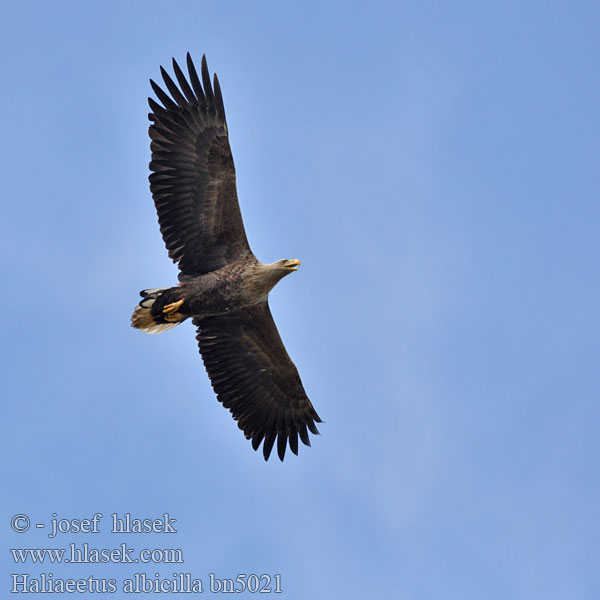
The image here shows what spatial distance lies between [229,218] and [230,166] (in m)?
0.82

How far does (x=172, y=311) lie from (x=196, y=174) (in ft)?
7.22

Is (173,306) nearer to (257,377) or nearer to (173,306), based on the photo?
(173,306)

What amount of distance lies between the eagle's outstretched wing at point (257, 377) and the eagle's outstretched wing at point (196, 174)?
1.29 metres

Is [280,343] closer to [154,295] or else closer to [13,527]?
[154,295]

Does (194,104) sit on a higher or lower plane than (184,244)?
higher

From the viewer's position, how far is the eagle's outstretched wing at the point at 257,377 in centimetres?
2002

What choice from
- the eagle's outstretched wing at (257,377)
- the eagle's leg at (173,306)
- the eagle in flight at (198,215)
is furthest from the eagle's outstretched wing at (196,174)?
the eagle's outstretched wing at (257,377)

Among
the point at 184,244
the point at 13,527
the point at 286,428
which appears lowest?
the point at 13,527

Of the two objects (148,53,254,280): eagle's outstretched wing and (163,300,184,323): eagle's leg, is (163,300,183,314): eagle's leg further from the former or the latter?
(148,53,254,280): eagle's outstretched wing

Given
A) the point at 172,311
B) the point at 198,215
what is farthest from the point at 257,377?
the point at 198,215

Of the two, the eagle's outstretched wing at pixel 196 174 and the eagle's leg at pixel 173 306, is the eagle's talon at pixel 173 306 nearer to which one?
the eagle's leg at pixel 173 306

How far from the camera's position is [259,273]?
1898 centimetres

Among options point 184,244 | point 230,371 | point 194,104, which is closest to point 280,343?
point 230,371

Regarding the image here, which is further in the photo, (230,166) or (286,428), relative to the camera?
(286,428)
